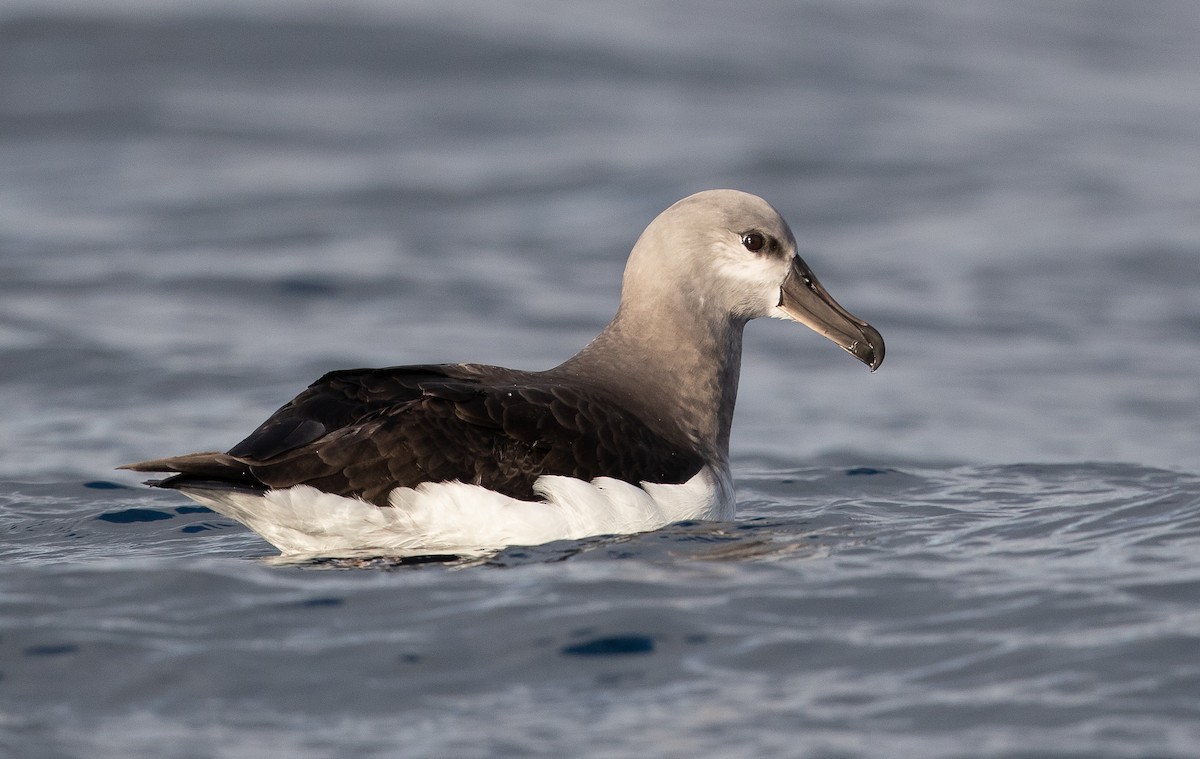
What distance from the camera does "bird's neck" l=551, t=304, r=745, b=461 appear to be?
344 inches

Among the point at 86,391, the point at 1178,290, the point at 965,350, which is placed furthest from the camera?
the point at 1178,290

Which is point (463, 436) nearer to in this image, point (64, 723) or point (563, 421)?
point (563, 421)

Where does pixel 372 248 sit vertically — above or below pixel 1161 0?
below

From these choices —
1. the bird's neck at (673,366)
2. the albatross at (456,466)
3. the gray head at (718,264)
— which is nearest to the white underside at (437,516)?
the albatross at (456,466)

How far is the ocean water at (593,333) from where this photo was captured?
6.24 meters

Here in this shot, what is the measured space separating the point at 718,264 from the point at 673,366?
591 mm

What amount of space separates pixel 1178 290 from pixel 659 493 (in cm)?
1011

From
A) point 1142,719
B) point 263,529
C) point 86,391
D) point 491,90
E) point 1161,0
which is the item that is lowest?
point 1142,719

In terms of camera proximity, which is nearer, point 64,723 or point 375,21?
point 64,723

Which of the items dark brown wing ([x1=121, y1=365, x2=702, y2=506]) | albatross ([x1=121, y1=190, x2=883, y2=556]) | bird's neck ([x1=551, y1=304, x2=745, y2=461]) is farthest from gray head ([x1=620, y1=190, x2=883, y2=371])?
dark brown wing ([x1=121, y1=365, x2=702, y2=506])

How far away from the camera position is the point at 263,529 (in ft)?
25.3

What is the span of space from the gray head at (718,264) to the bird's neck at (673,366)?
0.21ft

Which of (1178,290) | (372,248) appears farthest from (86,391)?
(1178,290)

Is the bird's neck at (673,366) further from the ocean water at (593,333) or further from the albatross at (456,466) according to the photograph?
the ocean water at (593,333)
